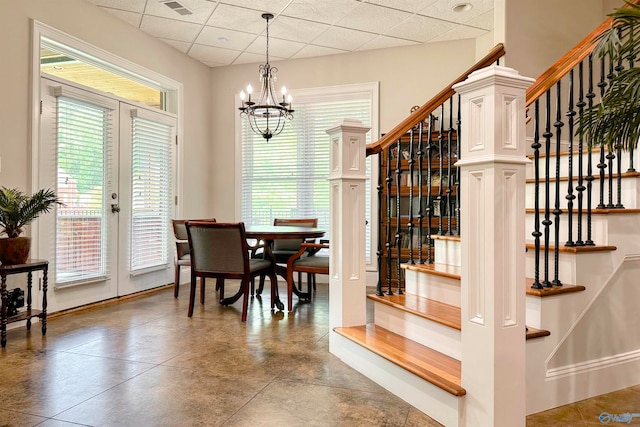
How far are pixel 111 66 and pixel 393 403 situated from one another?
4.26 meters

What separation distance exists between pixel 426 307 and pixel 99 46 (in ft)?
13.1

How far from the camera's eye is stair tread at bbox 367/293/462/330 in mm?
2109

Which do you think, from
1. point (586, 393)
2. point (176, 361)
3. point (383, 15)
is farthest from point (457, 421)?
point (383, 15)

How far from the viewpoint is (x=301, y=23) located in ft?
14.9

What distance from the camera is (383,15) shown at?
4.36 meters

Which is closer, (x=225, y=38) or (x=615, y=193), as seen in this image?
(x=615, y=193)

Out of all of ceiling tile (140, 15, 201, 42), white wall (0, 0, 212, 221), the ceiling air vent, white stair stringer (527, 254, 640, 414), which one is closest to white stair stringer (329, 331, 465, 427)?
white stair stringer (527, 254, 640, 414)

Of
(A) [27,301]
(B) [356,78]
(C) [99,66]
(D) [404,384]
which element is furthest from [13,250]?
(B) [356,78]

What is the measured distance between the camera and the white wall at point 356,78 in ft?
16.7

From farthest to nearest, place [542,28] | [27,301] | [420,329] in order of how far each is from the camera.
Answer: [542,28] < [27,301] < [420,329]

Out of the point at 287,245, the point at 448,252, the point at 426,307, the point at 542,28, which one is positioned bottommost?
the point at 426,307

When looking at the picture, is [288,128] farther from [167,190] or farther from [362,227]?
[362,227]

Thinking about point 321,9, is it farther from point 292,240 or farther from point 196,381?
point 196,381

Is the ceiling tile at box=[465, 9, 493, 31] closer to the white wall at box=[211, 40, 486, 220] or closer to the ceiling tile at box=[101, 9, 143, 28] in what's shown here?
the white wall at box=[211, 40, 486, 220]
